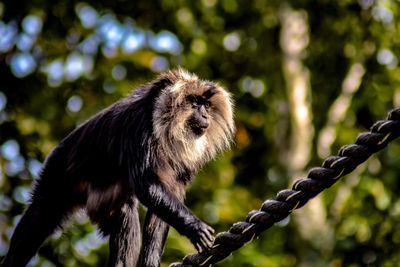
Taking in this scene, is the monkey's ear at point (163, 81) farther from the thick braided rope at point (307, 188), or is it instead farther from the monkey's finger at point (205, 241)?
the thick braided rope at point (307, 188)

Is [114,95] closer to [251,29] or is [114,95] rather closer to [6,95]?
[6,95]

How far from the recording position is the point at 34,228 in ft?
16.3

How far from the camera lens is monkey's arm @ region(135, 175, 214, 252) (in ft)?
13.6

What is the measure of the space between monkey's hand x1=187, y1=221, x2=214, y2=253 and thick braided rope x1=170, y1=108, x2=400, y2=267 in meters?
0.23

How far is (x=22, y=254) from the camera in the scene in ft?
16.1

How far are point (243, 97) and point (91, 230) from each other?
151 inches

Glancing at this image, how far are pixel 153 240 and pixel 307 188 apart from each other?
70.9 inches

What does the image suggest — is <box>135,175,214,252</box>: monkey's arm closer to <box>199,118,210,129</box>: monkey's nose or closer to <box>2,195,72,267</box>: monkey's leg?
<box>199,118,210,129</box>: monkey's nose

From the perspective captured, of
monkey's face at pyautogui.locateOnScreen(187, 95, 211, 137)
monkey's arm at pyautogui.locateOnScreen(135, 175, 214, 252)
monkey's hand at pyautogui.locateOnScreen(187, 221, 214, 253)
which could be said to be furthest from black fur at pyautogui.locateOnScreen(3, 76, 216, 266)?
monkey's hand at pyautogui.locateOnScreen(187, 221, 214, 253)

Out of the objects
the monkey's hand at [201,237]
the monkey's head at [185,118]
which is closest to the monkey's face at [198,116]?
the monkey's head at [185,118]

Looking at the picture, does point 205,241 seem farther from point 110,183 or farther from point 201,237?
point 110,183

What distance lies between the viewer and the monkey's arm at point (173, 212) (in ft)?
13.6

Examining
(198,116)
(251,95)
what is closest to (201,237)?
(198,116)

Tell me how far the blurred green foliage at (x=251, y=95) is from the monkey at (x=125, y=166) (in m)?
2.72
